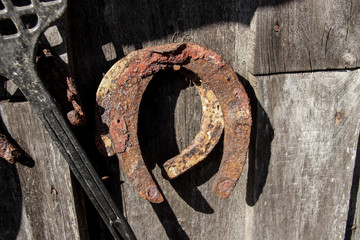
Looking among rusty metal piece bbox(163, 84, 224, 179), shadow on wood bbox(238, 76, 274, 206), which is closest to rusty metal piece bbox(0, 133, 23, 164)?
rusty metal piece bbox(163, 84, 224, 179)

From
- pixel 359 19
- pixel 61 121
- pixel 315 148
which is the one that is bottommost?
pixel 315 148

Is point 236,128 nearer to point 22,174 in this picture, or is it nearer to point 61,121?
point 61,121

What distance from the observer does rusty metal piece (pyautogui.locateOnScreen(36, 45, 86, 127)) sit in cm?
70

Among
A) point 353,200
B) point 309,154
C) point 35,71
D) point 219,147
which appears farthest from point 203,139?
point 353,200

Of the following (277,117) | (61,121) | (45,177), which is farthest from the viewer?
(277,117)

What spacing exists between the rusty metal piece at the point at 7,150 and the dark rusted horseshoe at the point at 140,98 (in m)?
0.20

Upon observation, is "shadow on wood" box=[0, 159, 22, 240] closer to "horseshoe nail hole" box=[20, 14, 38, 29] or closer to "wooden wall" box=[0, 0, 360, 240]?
"wooden wall" box=[0, 0, 360, 240]

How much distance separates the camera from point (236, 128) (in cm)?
84

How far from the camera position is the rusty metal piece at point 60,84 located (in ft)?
2.31

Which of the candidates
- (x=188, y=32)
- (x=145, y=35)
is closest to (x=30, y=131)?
(x=145, y=35)

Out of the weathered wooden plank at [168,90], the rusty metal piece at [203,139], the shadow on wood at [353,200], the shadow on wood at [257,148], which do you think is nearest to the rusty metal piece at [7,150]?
the weathered wooden plank at [168,90]

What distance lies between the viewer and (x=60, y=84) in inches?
28.5

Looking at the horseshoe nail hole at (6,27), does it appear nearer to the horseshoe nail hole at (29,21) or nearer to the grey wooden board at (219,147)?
the horseshoe nail hole at (29,21)

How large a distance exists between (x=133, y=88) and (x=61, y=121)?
20cm
